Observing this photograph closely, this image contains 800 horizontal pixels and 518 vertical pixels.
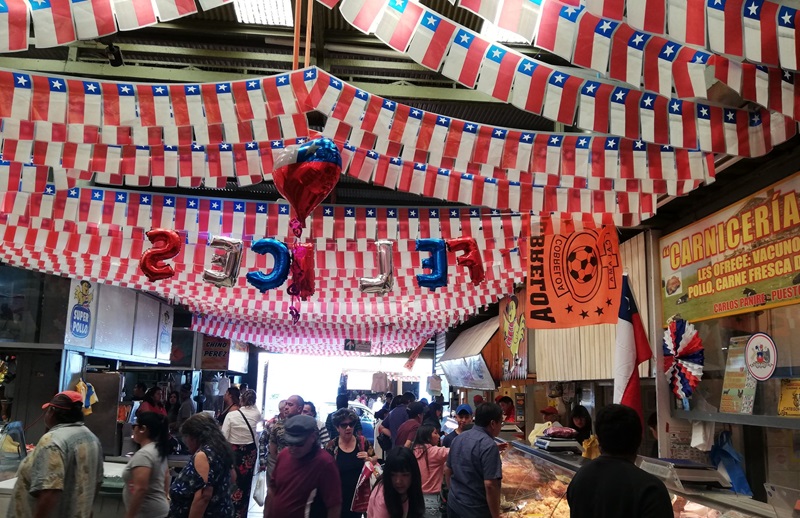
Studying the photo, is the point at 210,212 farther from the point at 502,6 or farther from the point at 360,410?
the point at 360,410

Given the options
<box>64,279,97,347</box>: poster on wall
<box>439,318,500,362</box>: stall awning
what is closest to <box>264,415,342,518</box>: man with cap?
<box>64,279,97,347</box>: poster on wall

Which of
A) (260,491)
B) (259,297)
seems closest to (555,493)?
(260,491)

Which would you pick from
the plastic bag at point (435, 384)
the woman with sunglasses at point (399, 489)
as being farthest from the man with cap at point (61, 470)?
the plastic bag at point (435, 384)

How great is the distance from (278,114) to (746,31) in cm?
283

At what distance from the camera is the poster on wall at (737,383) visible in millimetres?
5387

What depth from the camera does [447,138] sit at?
4984mm

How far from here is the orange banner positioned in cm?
639

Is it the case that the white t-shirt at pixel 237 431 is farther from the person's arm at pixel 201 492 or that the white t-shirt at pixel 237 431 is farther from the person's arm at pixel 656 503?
the person's arm at pixel 656 503

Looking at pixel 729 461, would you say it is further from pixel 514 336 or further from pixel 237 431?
pixel 514 336

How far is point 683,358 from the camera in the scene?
6.25 metres

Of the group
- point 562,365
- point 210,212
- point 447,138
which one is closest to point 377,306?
point 562,365

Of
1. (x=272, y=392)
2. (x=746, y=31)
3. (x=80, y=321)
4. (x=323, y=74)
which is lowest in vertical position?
(x=272, y=392)

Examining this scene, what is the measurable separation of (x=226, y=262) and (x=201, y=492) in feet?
6.23

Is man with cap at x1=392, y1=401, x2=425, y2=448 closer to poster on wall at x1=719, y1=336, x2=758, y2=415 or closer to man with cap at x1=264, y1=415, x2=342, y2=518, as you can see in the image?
man with cap at x1=264, y1=415, x2=342, y2=518
